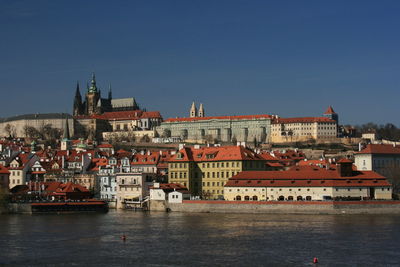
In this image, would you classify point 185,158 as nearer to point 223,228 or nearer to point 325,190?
point 325,190

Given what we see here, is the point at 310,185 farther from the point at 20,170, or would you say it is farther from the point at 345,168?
the point at 20,170

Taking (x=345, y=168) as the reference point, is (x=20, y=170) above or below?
above

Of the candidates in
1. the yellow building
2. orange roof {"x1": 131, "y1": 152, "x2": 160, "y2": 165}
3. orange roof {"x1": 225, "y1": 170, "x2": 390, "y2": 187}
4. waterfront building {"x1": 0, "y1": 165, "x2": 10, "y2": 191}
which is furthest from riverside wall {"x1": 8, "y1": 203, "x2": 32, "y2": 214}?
orange roof {"x1": 131, "y1": 152, "x2": 160, "y2": 165}

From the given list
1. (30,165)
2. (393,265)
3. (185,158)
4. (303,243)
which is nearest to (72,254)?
(303,243)

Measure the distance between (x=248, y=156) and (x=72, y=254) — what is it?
47029 mm

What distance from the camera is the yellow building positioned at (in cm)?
8844

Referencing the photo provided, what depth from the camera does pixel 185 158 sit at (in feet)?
299

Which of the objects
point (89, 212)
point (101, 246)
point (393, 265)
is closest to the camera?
point (393, 265)

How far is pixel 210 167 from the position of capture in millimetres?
89938

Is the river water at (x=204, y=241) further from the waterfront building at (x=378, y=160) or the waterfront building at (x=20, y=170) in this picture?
the waterfront building at (x=378, y=160)

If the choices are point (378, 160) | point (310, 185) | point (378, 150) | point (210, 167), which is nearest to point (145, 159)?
point (210, 167)

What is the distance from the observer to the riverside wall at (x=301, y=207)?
72938mm

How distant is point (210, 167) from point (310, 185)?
52.1 feet

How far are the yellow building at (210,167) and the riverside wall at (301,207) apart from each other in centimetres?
903
